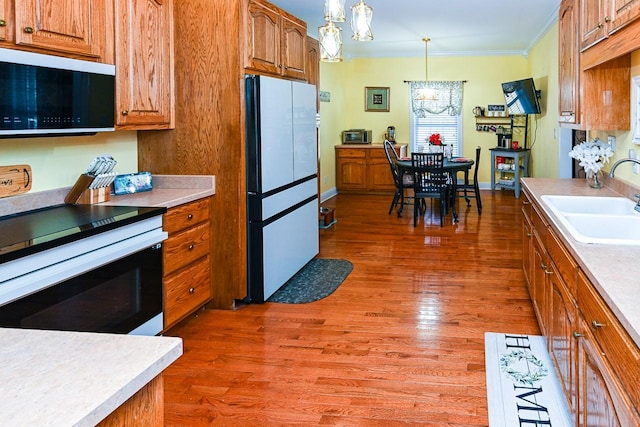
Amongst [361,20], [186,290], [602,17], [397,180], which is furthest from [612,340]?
[397,180]

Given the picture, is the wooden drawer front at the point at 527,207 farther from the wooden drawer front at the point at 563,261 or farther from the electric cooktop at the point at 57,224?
the electric cooktop at the point at 57,224

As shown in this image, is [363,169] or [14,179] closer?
[14,179]

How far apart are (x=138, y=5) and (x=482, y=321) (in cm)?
283

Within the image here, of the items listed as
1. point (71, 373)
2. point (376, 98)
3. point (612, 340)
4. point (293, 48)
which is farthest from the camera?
point (376, 98)

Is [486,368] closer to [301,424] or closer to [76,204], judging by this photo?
[301,424]

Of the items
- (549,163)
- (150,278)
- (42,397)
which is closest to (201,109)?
(150,278)

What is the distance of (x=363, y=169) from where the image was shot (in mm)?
10188

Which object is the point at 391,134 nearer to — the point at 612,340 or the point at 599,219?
the point at 599,219

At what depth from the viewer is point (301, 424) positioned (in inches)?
95.4

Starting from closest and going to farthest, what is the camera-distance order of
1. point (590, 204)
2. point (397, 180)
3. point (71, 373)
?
1. point (71, 373)
2. point (590, 204)
3. point (397, 180)

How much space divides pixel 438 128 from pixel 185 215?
25.9 feet

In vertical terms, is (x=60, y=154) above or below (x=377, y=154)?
below

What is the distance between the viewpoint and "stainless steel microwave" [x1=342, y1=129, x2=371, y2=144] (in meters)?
10.4

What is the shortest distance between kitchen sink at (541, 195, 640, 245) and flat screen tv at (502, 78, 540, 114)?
576cm
